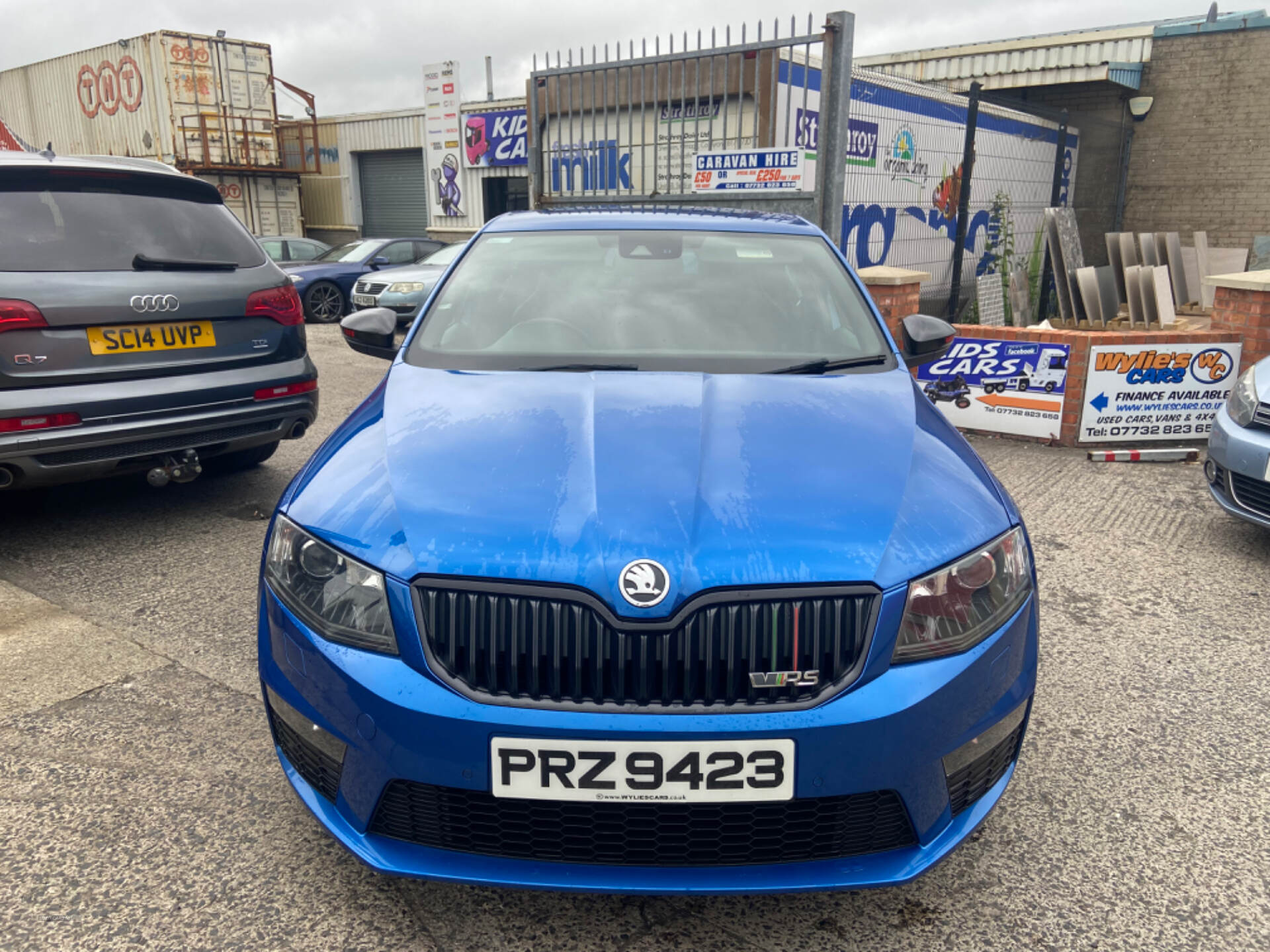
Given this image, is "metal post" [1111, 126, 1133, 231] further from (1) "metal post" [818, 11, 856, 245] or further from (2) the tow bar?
(2) the tow bar

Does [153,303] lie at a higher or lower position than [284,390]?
higher

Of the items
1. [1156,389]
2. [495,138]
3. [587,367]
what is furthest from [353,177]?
[587,367]

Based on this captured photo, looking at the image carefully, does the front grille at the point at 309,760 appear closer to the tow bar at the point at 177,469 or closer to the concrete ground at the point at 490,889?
the concrete ground at the point at 490,889

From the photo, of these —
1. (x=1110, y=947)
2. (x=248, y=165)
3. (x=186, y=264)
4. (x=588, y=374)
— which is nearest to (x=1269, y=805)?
(x=1110, y=947)

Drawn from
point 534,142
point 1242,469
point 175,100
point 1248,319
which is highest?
point 175,100

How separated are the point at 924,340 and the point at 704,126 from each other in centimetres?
517

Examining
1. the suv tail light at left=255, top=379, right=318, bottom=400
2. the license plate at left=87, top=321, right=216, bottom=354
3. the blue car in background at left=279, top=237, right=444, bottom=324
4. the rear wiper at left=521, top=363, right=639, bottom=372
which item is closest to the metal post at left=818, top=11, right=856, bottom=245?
the suv tail light at left=255, top=379, right=318, bottom=400

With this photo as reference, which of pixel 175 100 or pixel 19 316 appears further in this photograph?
pixel 175 100

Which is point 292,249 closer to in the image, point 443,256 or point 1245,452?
point 443,256

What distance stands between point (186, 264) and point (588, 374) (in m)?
2.58

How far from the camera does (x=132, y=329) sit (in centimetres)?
398

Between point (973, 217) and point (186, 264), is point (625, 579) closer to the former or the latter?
point (186, 264)

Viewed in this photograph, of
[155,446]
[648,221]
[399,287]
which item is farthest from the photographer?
[399,287]

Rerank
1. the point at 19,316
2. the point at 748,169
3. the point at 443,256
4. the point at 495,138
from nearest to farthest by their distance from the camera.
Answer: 1. the point at 19,316
2. the point at 748,169
3. the point at 443,256
4. the point at 495,138
